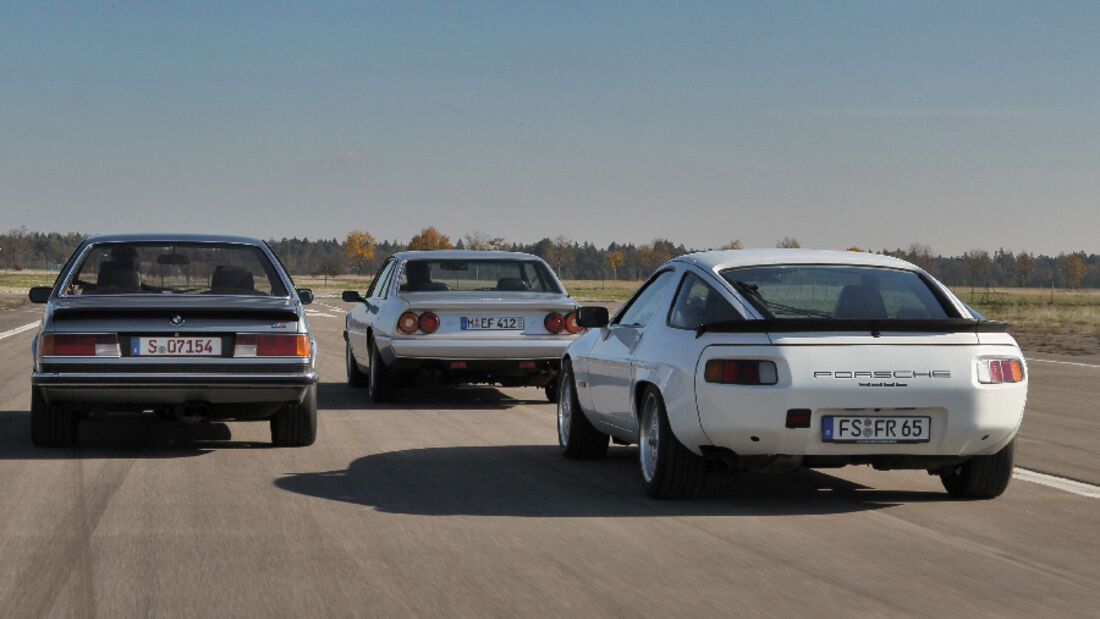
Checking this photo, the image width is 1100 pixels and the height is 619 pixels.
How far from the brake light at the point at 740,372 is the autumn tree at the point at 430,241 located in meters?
172

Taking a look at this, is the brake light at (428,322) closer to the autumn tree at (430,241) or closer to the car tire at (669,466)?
the car tire at (669,466)

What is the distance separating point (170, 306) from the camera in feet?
32.1

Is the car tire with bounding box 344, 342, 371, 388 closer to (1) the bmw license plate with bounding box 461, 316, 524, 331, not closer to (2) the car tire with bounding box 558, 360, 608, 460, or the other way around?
(1) the bmw license plate with bounding box 461, 316, 524, 331

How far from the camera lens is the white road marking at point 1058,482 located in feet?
27.8

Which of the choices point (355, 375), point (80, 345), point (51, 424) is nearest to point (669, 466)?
point (80, 345)

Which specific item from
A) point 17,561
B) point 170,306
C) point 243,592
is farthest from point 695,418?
point 170,306

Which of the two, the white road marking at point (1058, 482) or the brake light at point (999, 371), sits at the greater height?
the brake light at point (999, 371)

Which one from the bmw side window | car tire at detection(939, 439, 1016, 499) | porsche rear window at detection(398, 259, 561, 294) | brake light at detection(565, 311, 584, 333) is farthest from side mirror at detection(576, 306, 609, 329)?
porsche rear window at detection(398, 259, 561, 294)

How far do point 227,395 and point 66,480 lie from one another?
1.46 m

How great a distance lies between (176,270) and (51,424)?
4.98ft

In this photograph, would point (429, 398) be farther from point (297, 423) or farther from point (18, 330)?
point (18, 330)

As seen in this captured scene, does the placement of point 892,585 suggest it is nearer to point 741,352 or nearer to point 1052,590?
point 1052,590

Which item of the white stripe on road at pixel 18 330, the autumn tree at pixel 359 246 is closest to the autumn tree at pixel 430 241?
the autumn tree at pixel 359 246

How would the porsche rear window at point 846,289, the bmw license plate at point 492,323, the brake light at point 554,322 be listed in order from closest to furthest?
1. the porsche rear window at point 846,289
2. the bmw license plate at point 492,323
3. the brake light at point 554,322
